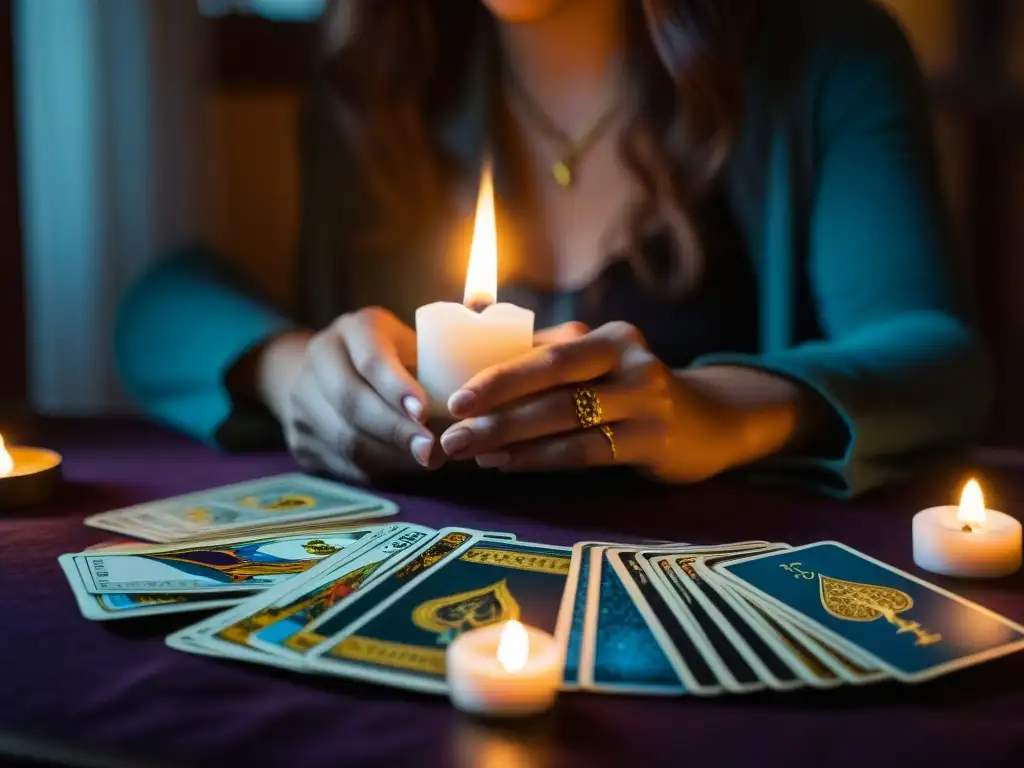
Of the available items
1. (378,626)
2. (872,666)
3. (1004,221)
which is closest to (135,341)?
(378,626)

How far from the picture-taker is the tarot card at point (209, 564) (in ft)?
2.26

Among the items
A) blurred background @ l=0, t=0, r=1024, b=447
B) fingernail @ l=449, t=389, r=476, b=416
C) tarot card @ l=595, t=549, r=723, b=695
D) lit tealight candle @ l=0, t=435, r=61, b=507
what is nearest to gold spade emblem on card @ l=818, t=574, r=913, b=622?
tarot card @ l=595, t=549, r=723, b=695

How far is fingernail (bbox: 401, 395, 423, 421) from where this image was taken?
90 cm

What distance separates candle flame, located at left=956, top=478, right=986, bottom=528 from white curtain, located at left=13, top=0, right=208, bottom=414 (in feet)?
4.82

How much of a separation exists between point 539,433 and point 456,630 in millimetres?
319

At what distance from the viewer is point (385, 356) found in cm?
98

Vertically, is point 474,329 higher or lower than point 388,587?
higher

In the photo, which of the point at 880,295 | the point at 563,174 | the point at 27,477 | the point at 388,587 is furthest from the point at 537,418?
the point at 563,174

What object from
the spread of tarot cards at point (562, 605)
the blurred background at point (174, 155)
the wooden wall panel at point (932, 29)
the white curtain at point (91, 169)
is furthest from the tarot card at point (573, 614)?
the wooden wall panel at point (932, 29)

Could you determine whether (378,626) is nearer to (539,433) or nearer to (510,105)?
(539,433)

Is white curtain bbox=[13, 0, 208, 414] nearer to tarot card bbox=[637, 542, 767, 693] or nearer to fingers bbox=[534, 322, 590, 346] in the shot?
fingers bbox=[534, 322, 590, 346]

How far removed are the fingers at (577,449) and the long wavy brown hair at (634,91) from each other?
56 centimetres

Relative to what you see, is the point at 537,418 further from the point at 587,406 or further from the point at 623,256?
the point at 623,256

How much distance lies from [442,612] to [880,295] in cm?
87
